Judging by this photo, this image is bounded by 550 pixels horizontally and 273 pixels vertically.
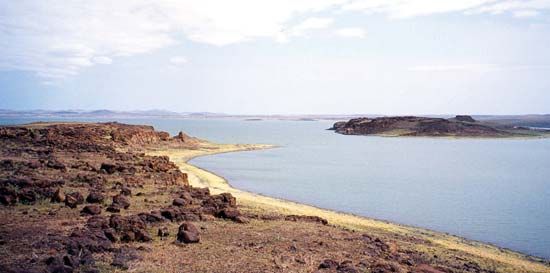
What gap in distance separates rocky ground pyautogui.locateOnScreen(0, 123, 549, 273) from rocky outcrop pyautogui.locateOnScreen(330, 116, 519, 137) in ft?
383

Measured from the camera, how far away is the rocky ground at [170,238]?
46.0 feet

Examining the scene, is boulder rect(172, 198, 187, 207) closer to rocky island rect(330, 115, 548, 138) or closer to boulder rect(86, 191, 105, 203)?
boulder rect(86, 191, 105, 203)

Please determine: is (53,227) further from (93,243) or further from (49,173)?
(49,173)

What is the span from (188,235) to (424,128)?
128 metres

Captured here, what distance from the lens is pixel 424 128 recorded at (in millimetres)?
136750

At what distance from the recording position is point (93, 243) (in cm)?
1466

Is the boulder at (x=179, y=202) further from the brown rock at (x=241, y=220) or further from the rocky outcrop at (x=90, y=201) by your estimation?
the brown rock at (x=241, y=220)

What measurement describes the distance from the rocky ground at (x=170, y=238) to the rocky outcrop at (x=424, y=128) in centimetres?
11679

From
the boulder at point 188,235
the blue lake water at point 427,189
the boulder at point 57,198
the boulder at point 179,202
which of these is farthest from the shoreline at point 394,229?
the boulder at point 57,198

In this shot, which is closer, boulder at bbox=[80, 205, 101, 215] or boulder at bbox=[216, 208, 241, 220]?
boulder at bbox=[80, 205, 101, 215]

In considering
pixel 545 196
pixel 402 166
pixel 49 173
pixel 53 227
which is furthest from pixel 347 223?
pixel 402 166

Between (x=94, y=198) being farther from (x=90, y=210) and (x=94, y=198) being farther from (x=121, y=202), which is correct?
(x=90, y=210)

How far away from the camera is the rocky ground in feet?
46.0

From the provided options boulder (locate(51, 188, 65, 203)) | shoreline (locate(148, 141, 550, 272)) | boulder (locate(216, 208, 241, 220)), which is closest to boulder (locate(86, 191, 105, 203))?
boulder (locate(51, 188, 65, 203))
